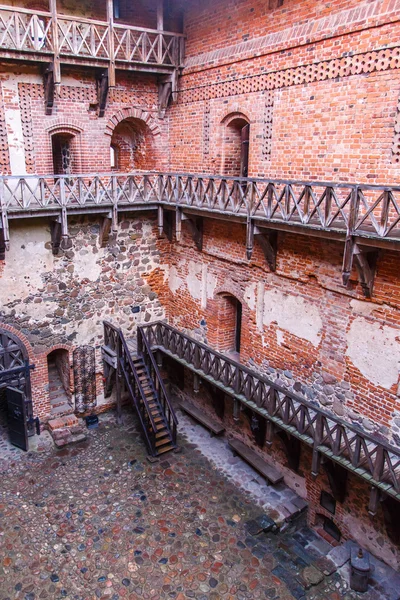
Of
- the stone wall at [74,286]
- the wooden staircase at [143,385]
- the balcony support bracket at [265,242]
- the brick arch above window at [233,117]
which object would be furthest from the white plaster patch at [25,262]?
the balcony support bracket at [265,242]

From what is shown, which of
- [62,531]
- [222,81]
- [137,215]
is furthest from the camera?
[137,215]

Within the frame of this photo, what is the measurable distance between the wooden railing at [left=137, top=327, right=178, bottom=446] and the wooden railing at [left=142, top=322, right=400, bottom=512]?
14.0 inches

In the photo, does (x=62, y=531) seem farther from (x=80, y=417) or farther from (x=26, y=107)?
(x=26, y=107)

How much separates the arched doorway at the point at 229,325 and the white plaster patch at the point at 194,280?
0.75 metres

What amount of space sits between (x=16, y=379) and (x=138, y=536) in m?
4.07

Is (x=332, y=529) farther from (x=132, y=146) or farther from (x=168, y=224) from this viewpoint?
(x=132, y=146)

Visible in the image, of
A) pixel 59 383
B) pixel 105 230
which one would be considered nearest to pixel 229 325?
pixel 105 230

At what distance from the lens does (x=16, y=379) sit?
10438 millimetres

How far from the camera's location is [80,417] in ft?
39.2

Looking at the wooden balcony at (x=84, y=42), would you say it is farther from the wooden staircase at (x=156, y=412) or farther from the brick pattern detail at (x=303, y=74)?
the wooden staircase at (x=156, y=412)

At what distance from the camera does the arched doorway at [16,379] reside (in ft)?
33.4

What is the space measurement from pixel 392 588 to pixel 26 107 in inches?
425

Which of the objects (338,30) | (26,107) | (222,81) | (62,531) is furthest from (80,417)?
(338,30)

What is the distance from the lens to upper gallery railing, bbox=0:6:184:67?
9375mm
